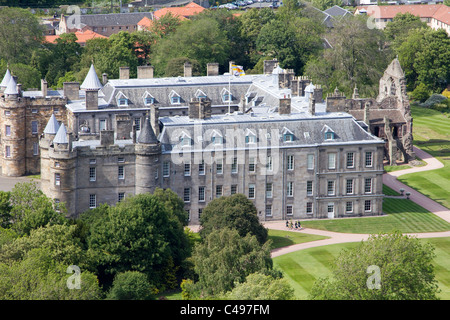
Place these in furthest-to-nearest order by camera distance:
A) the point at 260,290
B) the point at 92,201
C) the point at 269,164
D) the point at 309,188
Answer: the point at 309,188 < the point at 269,164 < the point at 92,201 < the point at 260,290

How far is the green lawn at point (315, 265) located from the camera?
90.6m

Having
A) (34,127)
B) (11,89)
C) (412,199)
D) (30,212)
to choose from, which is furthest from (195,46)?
(30,212)

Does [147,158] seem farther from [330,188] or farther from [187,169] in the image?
[330,188]

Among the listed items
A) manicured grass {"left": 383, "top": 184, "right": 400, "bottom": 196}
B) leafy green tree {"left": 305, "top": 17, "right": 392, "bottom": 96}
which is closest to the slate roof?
manicured grass {"left": 383, "top": 184, "right": 400, "bottom": 196}

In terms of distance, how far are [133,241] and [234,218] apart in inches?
450

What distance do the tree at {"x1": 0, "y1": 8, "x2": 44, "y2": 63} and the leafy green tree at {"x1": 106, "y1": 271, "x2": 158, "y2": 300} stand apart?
8204cm

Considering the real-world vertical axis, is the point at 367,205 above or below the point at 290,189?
below

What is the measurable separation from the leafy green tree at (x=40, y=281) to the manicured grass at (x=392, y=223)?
3437cm

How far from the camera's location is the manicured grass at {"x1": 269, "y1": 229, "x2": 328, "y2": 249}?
103m

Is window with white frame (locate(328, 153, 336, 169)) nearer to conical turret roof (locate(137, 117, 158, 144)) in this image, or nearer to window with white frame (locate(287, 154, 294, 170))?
window with white frame (locate(287, 154, 294, 170))

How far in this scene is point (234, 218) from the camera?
9712 cm

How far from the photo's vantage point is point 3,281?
76938 mm
